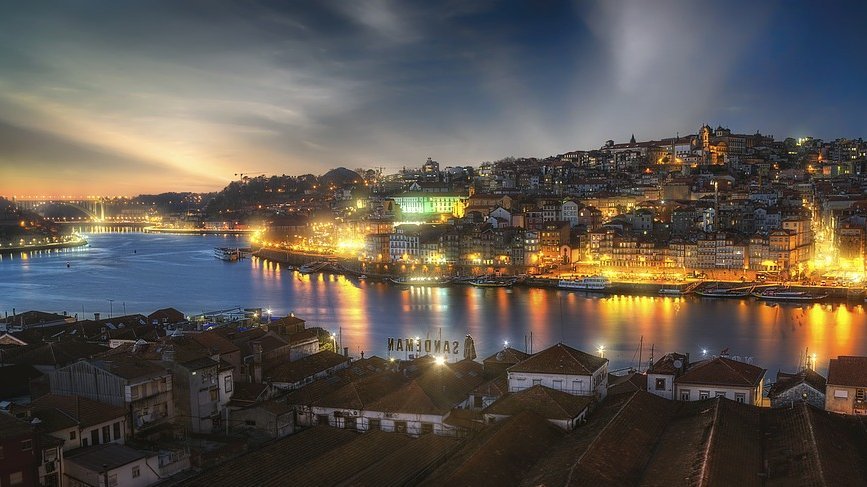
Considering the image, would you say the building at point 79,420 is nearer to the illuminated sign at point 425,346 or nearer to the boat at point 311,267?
the illuminated sign at point 425,346

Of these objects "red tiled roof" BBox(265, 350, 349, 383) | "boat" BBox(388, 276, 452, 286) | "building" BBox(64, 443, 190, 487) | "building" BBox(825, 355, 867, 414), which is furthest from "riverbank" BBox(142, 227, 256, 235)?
"building" BBox(825, 355, 867, 414)

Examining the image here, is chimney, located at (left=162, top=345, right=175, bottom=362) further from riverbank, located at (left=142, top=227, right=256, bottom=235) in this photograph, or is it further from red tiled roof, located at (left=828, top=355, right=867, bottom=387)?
riverbank, located at (left=142, top=227, right=256, bottom=235)

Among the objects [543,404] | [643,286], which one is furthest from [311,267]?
[543,404]

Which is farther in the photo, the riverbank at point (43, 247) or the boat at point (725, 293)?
the riverbank at point (43, 247)

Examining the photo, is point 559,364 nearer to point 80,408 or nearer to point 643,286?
point 80,408

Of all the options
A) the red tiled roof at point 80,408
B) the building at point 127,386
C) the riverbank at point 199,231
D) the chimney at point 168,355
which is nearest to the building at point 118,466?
the red tiled roof at point 80,408

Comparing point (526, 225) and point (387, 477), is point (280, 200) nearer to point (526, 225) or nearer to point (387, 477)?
point (526, 225)

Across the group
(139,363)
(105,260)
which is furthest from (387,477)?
(105,260)
